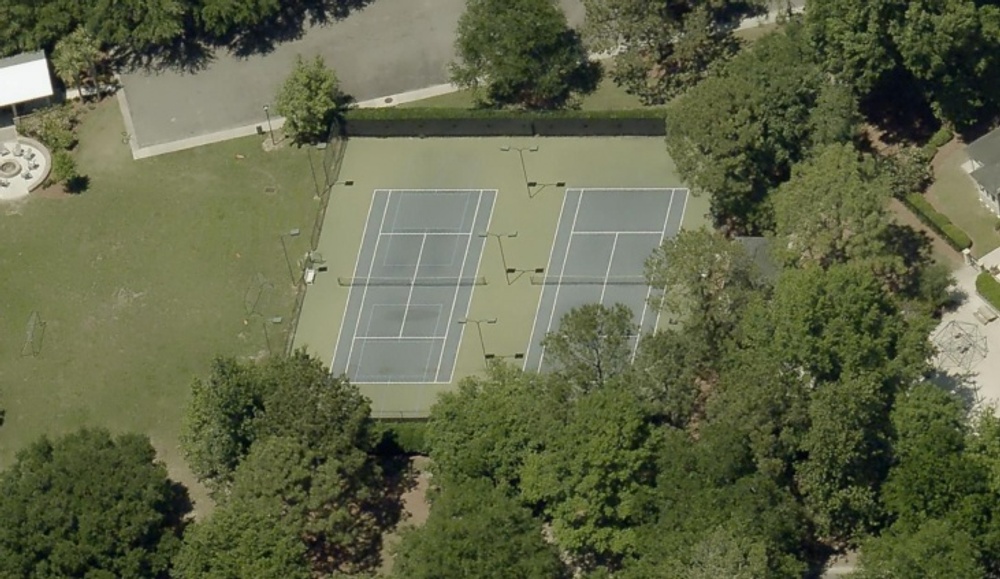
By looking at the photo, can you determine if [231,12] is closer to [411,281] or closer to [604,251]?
[411,281]

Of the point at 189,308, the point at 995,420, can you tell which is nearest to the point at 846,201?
the point at 995,420


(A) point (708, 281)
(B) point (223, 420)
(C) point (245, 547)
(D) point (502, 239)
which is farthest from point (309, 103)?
(C) point (245, 547)

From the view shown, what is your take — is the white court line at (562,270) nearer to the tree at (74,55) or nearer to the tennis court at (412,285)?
the tennis court at (412,285)

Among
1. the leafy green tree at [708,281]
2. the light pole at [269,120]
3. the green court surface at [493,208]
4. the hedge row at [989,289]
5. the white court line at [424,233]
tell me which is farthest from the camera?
the light pole at [269,120]

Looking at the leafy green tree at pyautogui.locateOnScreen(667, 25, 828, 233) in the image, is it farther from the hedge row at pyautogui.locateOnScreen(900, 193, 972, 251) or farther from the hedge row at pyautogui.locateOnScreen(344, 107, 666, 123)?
the hedge row at pyautogui.locateOnScreen(900, 193, 972, 251)

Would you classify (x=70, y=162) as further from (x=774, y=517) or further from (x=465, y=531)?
(x=774, y=517)

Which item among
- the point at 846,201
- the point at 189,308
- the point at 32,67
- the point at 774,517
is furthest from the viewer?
the point at 32,67

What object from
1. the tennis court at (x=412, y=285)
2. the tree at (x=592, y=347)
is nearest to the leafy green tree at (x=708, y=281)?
the tree at (x=592, y=347)
